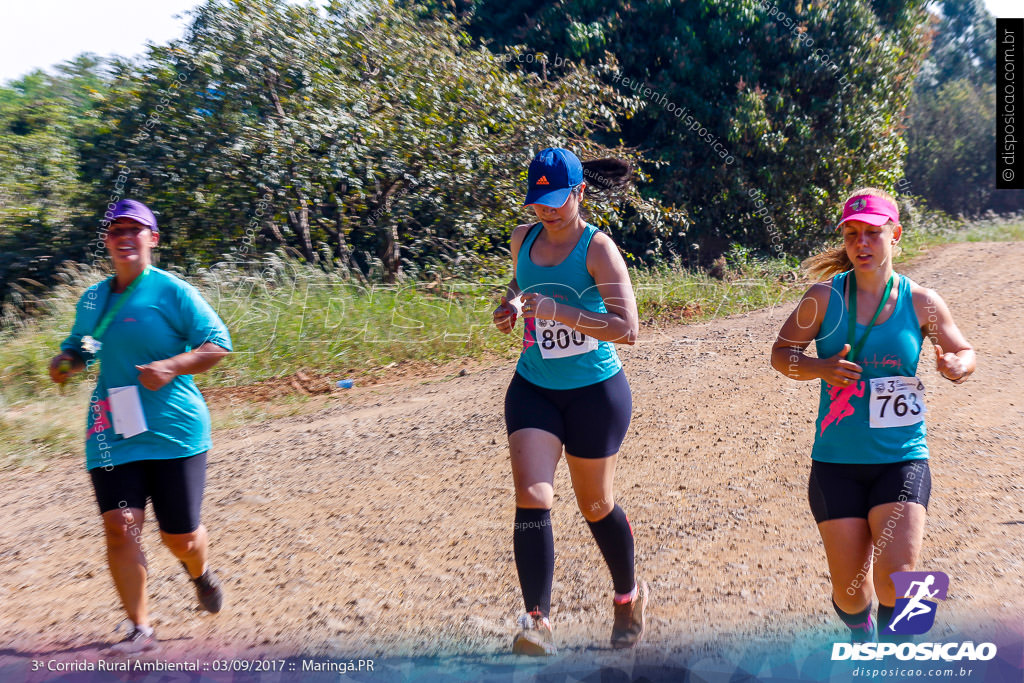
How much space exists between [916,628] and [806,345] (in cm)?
A: 105

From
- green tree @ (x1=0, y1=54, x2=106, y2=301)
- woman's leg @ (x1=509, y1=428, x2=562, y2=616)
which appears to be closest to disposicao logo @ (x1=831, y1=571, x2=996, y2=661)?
woman's leg @ (x1=509, y1=428, x2=562, y2=616)

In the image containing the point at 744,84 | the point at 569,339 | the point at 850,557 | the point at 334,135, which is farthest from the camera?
the point at 744,84

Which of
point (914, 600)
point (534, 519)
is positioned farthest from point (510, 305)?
point (914, 600)

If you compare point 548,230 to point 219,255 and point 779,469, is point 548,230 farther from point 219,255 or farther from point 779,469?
point 219,255

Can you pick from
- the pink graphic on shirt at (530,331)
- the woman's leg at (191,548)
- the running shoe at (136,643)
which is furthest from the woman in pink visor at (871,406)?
the running shoe at (136,643)

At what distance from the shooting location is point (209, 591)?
3676 mm

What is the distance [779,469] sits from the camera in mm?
5590

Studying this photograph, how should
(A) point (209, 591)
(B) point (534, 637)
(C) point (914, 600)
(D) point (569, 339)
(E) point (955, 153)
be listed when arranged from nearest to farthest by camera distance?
(C) point (914, 600)
(B) point (534, 637)
(D) point (569, 339)
(A) point (209, 591)
(E) point (955, 153)

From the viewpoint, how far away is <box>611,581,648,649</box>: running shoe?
3.38m

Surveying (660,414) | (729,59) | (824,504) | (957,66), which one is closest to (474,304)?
(660,414)

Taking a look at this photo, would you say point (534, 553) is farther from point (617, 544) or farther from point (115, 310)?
point (115, 310)

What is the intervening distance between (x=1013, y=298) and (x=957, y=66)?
128 ft

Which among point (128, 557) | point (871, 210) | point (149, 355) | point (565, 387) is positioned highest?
point (871, 210)

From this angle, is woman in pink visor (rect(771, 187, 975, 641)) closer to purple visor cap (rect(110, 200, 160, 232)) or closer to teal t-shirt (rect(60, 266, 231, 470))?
teal t-shirt (rect(60, 266, 231, 470))
